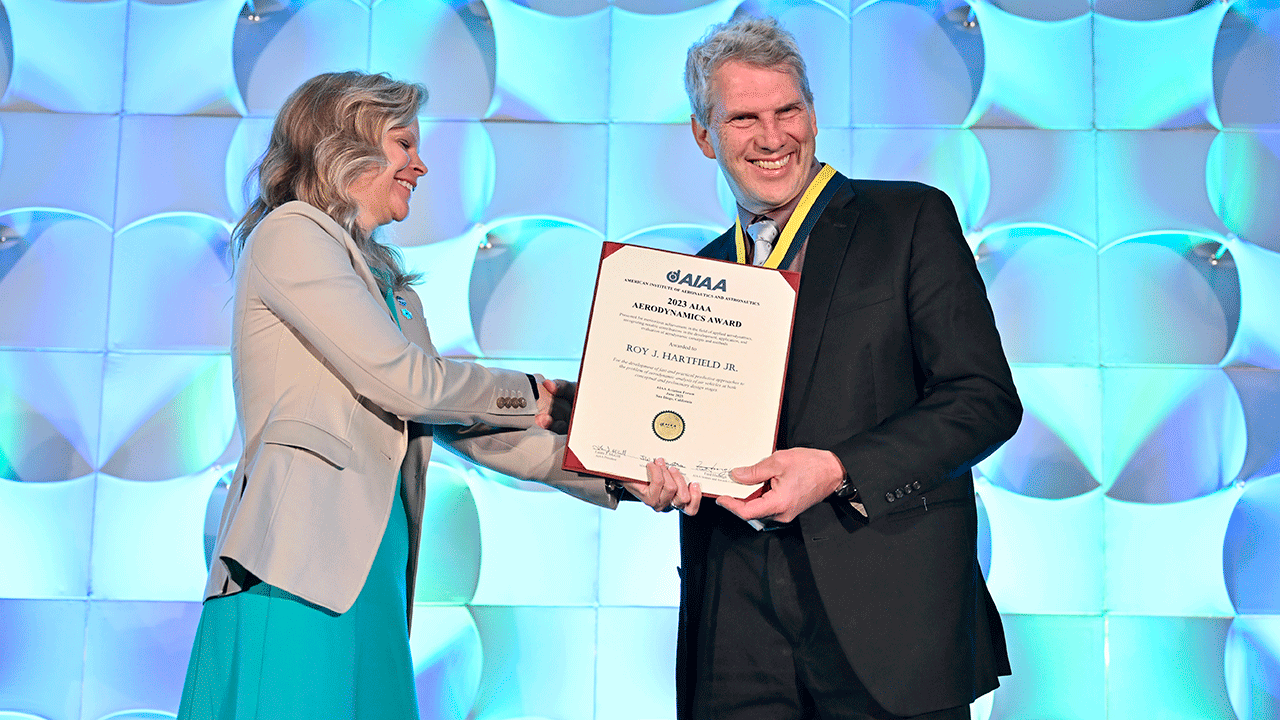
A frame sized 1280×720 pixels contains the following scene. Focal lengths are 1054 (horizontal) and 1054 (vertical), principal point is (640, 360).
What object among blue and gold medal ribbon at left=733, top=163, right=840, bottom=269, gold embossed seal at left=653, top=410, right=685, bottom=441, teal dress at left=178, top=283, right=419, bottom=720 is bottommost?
teal dress at left=178, top=283, right=419, bottom=720

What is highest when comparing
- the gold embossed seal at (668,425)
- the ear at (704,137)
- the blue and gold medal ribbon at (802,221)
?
the ear at (704,137)

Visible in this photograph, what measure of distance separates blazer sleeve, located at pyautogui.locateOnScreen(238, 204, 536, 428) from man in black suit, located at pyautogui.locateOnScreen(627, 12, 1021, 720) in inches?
18.9

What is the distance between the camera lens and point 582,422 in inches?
73.3

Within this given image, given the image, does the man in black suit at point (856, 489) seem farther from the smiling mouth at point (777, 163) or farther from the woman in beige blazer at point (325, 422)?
the woman in beige blazer at point (325, 422)

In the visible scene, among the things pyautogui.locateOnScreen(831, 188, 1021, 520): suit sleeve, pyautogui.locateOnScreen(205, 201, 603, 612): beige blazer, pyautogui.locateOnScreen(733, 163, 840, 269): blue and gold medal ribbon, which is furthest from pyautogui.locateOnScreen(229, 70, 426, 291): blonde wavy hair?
pyautogui.locateOnScreen(831, 188, 1021, 520): suit sleeve

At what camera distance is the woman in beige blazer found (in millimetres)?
1891

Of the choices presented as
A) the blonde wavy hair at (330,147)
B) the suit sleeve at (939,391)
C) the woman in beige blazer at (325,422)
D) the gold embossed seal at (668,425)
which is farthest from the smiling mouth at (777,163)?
the blonde wavy hair at (330,147)

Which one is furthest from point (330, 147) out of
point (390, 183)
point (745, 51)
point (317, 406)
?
point (745, 51)

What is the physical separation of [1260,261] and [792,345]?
94.7 inches

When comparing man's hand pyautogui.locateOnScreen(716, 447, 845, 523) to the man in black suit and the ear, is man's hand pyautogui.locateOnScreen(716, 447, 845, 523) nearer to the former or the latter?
the man in black suit

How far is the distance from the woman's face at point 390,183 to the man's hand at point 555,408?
53 cm

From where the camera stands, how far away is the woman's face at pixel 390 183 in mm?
2338

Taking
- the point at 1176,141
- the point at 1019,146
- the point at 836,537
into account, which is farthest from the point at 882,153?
A: the point at 836,537

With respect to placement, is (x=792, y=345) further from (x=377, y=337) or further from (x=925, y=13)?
(x=925, y=13)
